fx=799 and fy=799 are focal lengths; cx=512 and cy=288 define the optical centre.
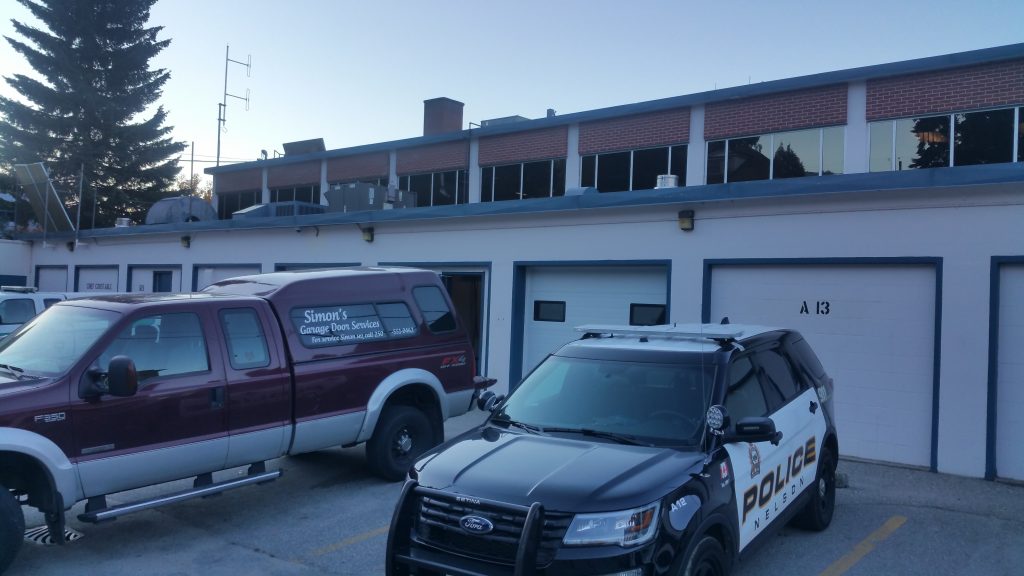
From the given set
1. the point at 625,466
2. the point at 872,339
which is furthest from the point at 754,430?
the point at 872,339

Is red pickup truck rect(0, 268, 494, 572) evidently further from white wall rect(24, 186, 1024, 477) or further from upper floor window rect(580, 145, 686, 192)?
upper floor window rect(580, 145, 686, 192)

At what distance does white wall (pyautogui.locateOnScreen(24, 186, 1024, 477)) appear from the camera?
30.2 ft

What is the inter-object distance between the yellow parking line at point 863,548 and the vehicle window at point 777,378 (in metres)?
1.30

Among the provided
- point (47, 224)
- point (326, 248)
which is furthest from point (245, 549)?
point (47, 224)

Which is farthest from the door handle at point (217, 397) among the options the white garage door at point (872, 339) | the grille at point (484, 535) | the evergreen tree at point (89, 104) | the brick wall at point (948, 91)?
the evergreen tree at point (89, 104)

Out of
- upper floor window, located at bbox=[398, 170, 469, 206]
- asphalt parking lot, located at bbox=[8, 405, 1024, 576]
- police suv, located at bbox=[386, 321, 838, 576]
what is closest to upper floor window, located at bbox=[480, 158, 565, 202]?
upper floor window, located at bbox=[398, 170, 469, 206]

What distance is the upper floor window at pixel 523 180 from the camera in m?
23.9

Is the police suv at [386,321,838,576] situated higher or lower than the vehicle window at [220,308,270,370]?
lower

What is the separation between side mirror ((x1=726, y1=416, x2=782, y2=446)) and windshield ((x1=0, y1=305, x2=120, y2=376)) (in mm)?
5035

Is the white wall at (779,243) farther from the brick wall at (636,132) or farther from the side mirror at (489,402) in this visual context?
the brick wall at (636,132)

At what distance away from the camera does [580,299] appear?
13.4 meters

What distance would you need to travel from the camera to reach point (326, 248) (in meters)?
17.2

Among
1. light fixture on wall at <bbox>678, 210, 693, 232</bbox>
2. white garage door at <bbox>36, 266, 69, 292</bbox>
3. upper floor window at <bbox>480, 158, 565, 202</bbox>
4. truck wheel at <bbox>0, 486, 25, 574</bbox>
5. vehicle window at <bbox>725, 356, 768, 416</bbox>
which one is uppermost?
upper floor window at <bbox>480, 158, 565, 202</bbox>

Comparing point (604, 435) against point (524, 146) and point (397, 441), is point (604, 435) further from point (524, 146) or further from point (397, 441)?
point (524, 146)
